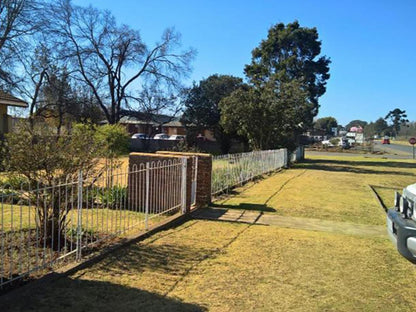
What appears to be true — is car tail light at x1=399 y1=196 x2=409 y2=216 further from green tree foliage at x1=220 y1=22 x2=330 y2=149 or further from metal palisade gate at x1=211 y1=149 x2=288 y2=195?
green tree foliage at x1=220 y1=22 x2=330 y2=149

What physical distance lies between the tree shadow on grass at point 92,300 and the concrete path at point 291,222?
377cm

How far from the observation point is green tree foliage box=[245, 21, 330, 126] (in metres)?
34.0

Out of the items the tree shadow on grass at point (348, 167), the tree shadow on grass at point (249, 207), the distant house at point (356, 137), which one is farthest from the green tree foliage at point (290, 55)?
the distant house at point (356, 137)

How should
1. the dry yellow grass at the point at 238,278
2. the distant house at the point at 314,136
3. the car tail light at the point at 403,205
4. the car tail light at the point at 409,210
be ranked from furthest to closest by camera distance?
the distant house at the point at 314,136, the car tail light at the point at 403,205, the car tail light at the point at 409,210, the dry yellow grass at the point at 238,278

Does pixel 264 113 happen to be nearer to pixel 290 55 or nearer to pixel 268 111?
pixel 268 111

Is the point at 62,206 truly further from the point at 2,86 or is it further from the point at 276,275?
the point at 2,86

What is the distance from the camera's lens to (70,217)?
671 cm

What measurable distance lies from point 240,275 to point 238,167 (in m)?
8.49

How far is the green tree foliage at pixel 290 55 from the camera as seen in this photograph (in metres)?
34.0

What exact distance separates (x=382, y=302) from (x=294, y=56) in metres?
31.8

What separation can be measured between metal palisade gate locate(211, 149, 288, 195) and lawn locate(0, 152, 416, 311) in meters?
3.68

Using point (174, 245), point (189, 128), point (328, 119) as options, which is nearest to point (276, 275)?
point (174, 245)

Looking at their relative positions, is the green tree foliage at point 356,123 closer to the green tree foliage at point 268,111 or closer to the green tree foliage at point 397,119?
the green tree foliage at point 397,119

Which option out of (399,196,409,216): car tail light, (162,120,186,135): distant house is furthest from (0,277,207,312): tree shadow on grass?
(162,120,186,135): distant house
